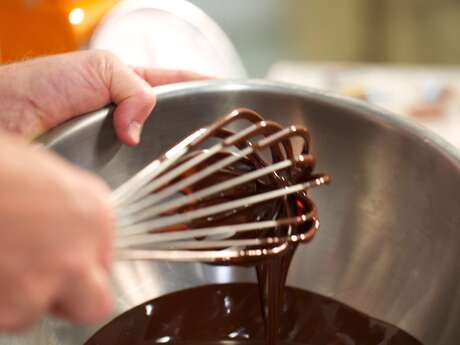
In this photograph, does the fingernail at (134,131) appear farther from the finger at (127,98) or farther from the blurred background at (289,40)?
the blurred background at (289,40)

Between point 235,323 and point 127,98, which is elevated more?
point 127,98

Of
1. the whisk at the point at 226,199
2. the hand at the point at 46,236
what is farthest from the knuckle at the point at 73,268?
Result: the whisk at the point at 226,199

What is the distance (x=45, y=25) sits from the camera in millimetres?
961

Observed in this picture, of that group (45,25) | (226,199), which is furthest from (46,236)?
(45,25)

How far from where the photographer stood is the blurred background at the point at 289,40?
962mm

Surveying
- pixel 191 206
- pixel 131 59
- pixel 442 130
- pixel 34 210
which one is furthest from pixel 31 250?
pixel 442 130

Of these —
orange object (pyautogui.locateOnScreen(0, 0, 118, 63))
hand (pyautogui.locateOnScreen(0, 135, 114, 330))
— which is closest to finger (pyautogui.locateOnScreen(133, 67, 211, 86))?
orange object (pyautogui.locateOnScreen(0, 0, 118, 63))

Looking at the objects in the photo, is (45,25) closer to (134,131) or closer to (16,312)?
(134,131)

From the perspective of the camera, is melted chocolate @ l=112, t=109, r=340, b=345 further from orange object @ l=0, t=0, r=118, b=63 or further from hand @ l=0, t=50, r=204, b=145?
orange object @ l=0, t=0, r=118, b=63

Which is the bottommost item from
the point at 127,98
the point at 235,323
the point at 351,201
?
the point at 235,323

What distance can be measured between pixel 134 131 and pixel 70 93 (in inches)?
3.0

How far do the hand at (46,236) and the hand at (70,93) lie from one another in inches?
15.1

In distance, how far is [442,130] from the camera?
53.7 inches

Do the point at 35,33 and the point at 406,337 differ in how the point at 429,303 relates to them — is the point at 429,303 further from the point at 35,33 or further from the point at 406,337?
the point at 35,33
